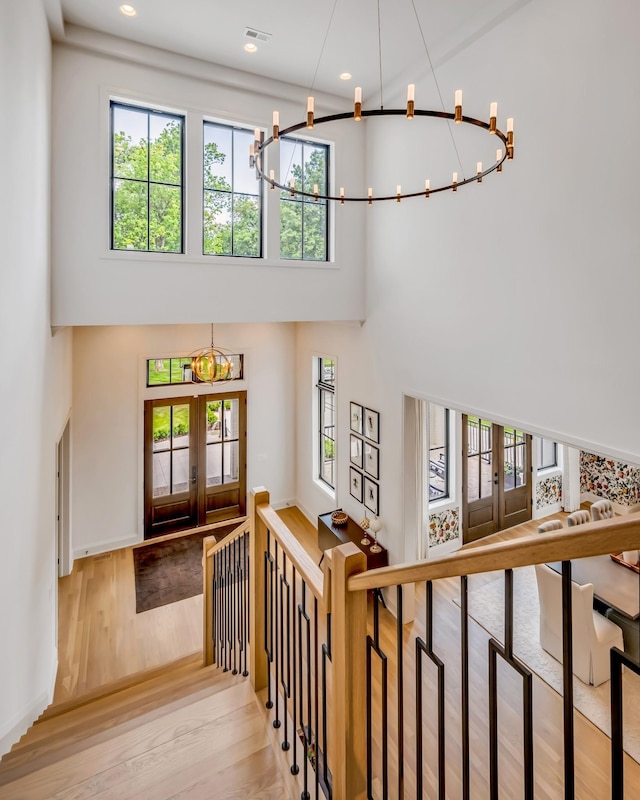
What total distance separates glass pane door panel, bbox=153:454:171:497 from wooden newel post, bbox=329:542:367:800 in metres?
5.78

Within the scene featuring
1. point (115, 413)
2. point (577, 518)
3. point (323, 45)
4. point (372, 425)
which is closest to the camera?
point (323, 45)

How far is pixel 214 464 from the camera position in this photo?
7.32 m

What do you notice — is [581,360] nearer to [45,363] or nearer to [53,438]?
[45,363]

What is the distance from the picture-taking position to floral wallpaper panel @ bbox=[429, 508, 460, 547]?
20.8ft

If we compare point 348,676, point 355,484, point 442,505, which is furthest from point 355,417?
point 348,676

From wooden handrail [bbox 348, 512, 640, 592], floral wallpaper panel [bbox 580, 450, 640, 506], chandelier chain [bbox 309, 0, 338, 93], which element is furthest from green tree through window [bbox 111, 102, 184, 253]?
floral wallpaper panel [bbox 580, 450, 640, 506]

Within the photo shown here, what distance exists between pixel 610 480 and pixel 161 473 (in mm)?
7328

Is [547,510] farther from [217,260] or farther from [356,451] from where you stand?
[217,260]

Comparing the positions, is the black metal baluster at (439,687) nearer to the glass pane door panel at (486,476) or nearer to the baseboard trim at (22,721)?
the baseboard trim at (22,721)

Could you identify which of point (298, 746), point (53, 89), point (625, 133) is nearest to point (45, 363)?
point (53, 89)

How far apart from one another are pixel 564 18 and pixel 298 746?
15.0 feet

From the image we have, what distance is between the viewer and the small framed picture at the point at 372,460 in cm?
543

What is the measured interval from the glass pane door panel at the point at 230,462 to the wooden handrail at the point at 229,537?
11.1ft

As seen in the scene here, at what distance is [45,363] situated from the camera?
3.73m
